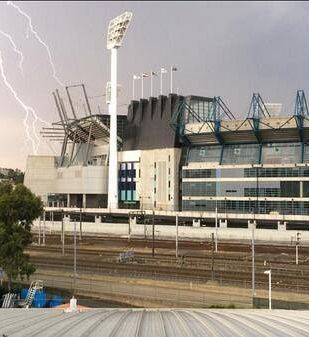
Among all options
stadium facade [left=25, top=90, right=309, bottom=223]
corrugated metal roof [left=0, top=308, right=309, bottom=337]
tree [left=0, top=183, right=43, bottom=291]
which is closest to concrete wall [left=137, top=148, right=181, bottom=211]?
stadium facade [left=25, top=90, right=309, bottom=223]

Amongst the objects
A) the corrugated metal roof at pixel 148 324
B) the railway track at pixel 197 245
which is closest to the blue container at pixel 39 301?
the corrugated metal roof at pixel 148 324

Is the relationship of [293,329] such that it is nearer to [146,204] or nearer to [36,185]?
[146,204]

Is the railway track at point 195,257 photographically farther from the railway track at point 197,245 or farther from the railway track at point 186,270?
the railway track at point 197,245

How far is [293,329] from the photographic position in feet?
81.2

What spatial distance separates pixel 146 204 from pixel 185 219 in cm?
1938

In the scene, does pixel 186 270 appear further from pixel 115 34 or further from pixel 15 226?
pixel 115 34

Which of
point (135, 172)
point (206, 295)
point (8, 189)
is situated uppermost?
point (135, 172)

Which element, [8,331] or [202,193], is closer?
[8,331]

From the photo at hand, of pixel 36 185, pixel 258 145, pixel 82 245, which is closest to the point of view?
pixel 82 245

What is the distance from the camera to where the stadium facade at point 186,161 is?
124 m

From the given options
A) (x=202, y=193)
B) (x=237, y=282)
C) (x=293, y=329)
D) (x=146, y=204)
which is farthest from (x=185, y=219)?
(x=293, y=329)

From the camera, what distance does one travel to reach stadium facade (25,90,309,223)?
12400 cm

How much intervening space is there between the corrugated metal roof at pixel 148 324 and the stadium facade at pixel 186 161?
280ft

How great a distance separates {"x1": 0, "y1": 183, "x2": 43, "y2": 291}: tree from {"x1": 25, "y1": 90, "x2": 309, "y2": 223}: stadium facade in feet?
214
